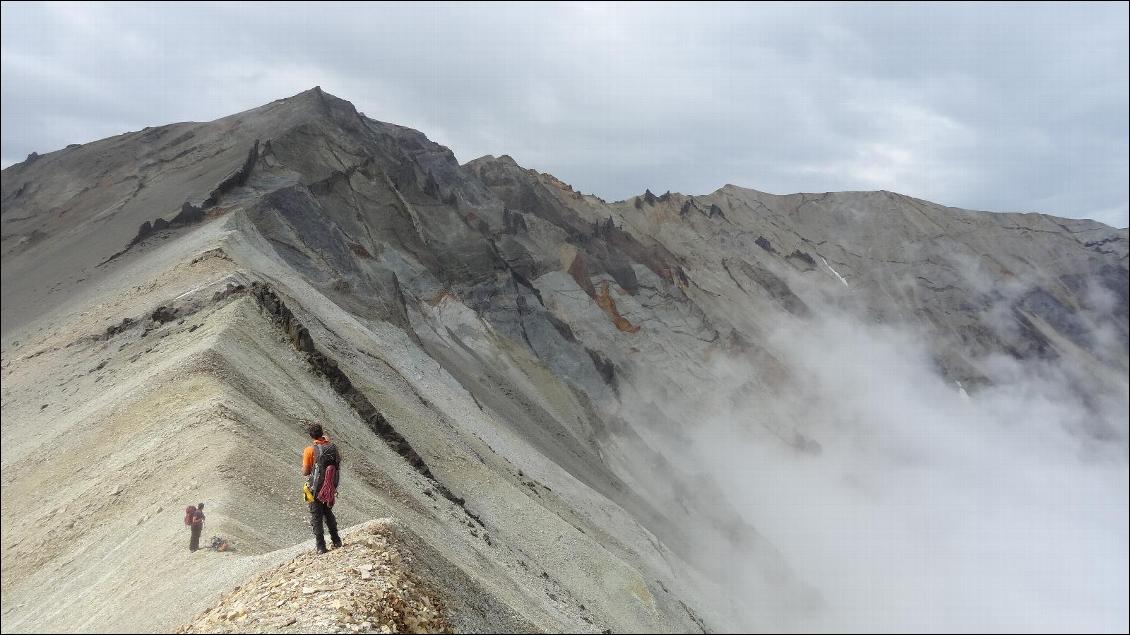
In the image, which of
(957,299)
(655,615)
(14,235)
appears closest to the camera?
(655,615)

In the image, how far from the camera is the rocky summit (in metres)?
13.0

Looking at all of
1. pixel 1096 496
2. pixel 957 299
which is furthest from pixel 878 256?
pixel 1096 496

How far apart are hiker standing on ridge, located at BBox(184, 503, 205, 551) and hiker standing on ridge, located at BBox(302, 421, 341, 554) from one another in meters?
2.14

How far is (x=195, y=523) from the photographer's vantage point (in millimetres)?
10930

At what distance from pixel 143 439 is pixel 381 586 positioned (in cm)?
913

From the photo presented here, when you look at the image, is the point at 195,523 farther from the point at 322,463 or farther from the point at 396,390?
the point at 396,390

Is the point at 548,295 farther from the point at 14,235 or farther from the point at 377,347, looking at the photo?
the point at 14,235

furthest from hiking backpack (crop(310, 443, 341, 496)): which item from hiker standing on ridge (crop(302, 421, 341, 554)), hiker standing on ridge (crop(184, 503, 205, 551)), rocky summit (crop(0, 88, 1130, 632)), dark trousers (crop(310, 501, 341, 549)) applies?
hiker standing on ridge (crop(184, 503, 205, 551))

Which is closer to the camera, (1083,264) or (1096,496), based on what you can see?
(1096,496)

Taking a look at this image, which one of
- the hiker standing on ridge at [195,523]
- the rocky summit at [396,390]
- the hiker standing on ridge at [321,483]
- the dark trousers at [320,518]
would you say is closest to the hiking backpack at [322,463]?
the hiker standing on ridge at [321,483]

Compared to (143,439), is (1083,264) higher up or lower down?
lower down

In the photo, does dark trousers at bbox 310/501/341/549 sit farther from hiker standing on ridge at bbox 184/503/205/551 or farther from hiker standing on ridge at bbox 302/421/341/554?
hiker standing on ridge at bbox 184/503/205/551

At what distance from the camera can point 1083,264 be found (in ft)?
455

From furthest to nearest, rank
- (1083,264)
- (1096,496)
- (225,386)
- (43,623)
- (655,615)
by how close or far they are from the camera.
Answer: (1083,264) → (1096,496) → (655,615) → (225,386) → (43,623)
